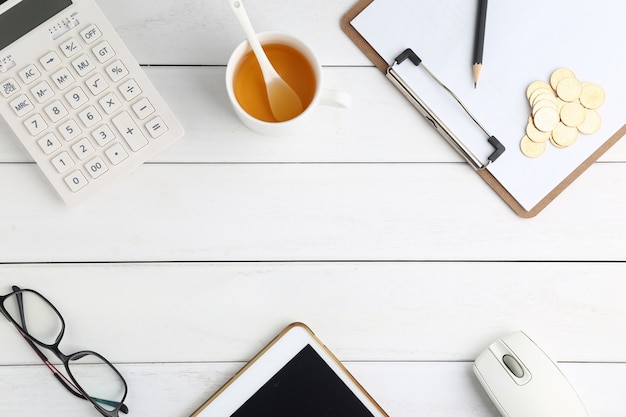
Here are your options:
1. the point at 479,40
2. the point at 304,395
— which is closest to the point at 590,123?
the point at 479,40

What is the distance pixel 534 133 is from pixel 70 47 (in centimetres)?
47

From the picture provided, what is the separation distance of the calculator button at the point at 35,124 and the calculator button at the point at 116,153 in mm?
63

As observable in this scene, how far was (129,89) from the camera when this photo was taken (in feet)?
1.93

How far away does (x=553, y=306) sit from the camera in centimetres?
62

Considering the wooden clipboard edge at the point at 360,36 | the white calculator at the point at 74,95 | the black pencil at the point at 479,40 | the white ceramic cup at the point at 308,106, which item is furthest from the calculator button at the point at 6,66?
the black pencil at the point at 479,40

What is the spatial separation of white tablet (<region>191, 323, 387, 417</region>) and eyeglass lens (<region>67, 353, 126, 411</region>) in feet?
0.28

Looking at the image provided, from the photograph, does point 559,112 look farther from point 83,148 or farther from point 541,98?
point 83,148

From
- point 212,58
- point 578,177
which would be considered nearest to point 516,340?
point 578,177

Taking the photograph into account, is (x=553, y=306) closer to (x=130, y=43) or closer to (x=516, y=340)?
(x=516, y=340)

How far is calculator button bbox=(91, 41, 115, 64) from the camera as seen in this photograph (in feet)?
1.91

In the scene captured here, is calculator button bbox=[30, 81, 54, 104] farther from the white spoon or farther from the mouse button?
the mouse button

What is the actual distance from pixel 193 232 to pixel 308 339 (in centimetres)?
16

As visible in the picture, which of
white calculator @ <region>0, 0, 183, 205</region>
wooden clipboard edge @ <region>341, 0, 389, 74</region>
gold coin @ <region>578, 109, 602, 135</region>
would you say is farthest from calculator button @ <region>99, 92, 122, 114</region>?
gold coin @ <region>578, 109, 602, 135</region>

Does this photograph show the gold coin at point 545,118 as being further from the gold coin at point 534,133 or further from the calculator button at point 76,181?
the calculator button at point 76,181
